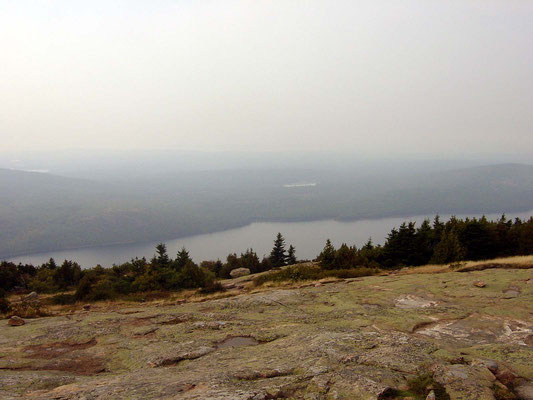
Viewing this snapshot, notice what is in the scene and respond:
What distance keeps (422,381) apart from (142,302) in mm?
18799

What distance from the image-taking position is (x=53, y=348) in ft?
37.1

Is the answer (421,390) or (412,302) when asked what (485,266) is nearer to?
(412,302)

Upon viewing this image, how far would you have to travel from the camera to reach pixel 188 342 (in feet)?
35.2

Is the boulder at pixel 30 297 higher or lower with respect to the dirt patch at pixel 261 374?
lower

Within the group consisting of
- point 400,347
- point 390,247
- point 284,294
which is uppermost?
point 400,347

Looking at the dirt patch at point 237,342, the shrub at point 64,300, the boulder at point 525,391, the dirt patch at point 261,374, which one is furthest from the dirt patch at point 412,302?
the shrub at point 64,300

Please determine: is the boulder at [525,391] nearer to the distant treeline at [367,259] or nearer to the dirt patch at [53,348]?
the dirt patch at [53,348]

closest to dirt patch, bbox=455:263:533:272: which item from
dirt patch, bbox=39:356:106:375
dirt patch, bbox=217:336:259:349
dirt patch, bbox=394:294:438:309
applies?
dirt patch, bbox=394:294:438:309

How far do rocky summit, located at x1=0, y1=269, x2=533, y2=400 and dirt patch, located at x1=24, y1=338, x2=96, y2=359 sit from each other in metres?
0.04

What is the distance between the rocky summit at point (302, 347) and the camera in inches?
255

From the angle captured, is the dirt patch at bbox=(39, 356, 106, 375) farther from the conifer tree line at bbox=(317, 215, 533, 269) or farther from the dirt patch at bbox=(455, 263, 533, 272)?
the conifer tree line at bbox=(317, 215, 533, 269)

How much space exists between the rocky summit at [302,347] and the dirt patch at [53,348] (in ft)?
0.13

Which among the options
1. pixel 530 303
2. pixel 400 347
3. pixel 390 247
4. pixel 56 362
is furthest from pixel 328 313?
pixel 390 247

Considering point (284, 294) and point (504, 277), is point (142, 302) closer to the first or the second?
point (284, 294)
